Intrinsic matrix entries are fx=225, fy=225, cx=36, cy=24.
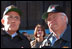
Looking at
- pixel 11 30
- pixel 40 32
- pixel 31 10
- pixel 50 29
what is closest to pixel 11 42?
pixel 11 30

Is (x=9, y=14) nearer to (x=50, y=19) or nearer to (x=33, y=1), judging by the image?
(x=50, y=19)

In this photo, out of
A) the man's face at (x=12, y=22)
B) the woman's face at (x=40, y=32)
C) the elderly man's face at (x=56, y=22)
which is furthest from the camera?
the woman's face at (x=40, y=32)

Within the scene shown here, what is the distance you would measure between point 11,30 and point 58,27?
413 mm

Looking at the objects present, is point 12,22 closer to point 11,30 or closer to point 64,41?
point 11,30

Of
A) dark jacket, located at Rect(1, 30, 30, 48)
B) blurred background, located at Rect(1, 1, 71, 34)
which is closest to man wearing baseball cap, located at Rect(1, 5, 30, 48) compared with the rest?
dark jacket, located at Rect(1, 30, 30, 48)

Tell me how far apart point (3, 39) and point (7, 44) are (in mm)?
68

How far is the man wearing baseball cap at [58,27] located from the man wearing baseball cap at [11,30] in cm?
25

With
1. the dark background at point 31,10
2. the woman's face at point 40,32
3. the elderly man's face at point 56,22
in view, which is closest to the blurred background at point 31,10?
the dark background at point 31,10

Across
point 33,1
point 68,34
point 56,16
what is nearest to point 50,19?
point 56,16

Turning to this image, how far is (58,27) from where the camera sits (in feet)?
5.63

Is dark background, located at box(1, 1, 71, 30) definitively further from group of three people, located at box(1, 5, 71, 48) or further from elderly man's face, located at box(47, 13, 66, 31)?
elderly man's face, located at box(47, 13, 66, 31)

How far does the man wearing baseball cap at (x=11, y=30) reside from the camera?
6.13 ft

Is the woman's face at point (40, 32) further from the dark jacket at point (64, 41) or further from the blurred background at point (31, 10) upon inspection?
the blurred background at point (31, 10)

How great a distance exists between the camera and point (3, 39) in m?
1.99
